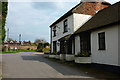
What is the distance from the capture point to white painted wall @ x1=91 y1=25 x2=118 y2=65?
1044 cm

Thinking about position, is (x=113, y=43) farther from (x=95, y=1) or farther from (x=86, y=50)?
(x=95, y=1)

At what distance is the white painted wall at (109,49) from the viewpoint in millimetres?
10438

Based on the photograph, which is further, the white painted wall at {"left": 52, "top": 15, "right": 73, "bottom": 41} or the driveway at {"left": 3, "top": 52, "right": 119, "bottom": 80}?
the white painted wall at {"left": 52, "top": 15, "right": 73, "bottom": 41}

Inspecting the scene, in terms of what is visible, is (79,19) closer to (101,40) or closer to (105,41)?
(101,40)

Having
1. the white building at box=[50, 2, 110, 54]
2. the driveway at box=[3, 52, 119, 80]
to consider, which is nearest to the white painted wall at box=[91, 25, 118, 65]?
the driveway at box=[3, 52, 119, 80]

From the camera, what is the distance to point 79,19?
18094mm

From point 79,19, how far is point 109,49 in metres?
7.94

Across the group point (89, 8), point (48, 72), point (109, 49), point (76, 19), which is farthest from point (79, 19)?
point (48, 72)

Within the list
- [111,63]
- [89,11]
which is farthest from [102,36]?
[89,11]

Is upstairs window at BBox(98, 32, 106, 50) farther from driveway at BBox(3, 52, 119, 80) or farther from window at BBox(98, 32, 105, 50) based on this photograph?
driveway at BBox(3, 52, 119, 80)

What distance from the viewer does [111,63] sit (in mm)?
10711

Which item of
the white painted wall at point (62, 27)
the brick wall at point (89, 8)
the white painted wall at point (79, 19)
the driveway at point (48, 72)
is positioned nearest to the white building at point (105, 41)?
the driveway at point (48, 72)

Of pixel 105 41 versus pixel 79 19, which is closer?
pixel 105 41

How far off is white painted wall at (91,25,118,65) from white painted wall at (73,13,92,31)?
16.7 feet
